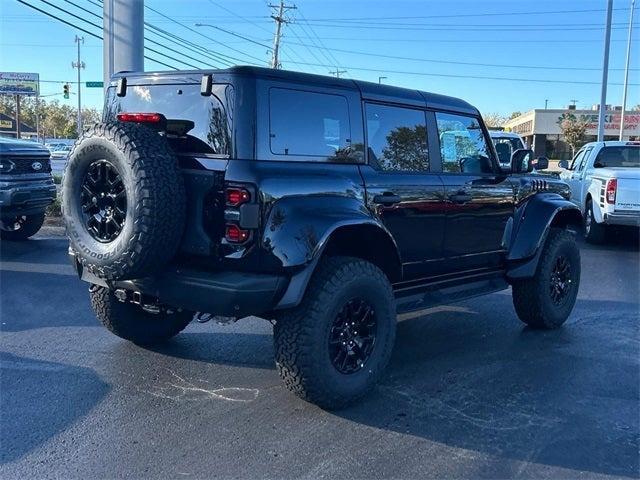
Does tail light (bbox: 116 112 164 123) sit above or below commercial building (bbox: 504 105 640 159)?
below

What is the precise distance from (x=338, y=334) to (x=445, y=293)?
1.50 metres

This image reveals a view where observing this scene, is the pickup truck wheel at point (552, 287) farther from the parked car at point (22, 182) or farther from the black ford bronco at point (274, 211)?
the parked car at point (22, 182)

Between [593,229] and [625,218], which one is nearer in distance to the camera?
[625,218]

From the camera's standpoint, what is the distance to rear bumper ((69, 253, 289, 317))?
3.72 m

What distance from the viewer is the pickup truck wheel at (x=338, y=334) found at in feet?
12.9

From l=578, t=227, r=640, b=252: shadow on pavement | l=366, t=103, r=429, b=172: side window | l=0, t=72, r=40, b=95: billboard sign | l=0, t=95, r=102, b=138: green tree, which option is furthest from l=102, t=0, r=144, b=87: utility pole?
l=0, t=95, r=102, b=138: green tree

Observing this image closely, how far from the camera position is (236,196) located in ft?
12.2

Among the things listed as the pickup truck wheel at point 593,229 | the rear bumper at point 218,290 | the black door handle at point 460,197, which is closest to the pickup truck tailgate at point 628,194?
the pickup truck wheel at point 593,229

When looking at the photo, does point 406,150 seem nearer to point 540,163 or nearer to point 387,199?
point 387,199

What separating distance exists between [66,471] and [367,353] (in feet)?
6.54

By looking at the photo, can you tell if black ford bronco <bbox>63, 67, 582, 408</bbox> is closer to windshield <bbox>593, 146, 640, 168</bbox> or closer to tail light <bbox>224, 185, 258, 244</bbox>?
tail light <bbox>224, 185, 258, 244</bbox>

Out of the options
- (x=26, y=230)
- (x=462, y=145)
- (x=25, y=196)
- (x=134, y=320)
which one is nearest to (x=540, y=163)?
(x=462, y=145)

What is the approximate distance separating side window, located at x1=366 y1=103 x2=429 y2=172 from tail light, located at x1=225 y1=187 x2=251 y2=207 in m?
1.25

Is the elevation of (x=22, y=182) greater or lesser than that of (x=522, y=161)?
lesser
